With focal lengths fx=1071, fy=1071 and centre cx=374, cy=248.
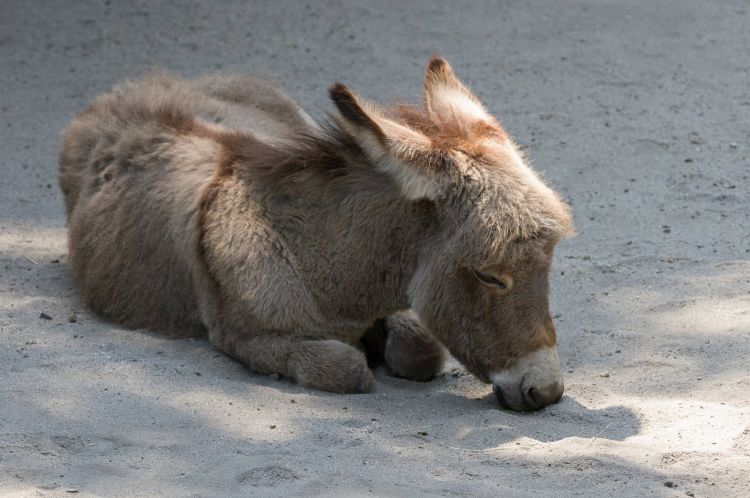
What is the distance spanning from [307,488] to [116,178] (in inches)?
103

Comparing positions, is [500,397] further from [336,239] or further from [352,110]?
[352,110]

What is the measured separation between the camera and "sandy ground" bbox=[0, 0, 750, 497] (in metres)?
3.96

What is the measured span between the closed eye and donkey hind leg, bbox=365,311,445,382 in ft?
1.87

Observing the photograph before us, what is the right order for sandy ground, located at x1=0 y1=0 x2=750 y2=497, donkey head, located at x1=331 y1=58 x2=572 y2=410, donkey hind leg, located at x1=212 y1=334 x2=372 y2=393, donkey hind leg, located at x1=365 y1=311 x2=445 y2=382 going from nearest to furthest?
sandy ground, located at x1=0 y1=0 x2=750 y2=497, donkey head, located at x1=331 y1=58 x2=572 y2=410, donkey hind leg, located at x1=212 y1=334 x2=372 y2=393, donkey hind leg, located at x1=365 y1=311 x2=445 y2=382

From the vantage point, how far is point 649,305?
19.0 feet

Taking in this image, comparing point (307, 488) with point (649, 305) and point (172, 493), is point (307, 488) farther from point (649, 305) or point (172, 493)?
point (649, 305)

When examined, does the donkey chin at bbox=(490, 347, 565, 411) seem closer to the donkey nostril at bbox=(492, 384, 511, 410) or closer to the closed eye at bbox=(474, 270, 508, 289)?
the donkey nostril at bbox=(492, 384, 511, 410)

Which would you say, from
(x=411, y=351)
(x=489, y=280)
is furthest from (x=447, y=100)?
(x=411, y=351)

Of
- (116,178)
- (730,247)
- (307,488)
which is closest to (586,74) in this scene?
(730,247)

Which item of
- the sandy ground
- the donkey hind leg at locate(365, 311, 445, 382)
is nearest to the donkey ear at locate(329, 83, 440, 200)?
the donkey hind leg at locate(365, 311, 445, 382)

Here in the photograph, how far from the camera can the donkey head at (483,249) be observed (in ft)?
15.0

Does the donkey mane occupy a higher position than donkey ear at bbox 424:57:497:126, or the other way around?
donkey ear at bbox 424:57:497:126

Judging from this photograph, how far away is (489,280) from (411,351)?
2.51ft

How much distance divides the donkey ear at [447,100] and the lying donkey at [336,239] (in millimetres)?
11
